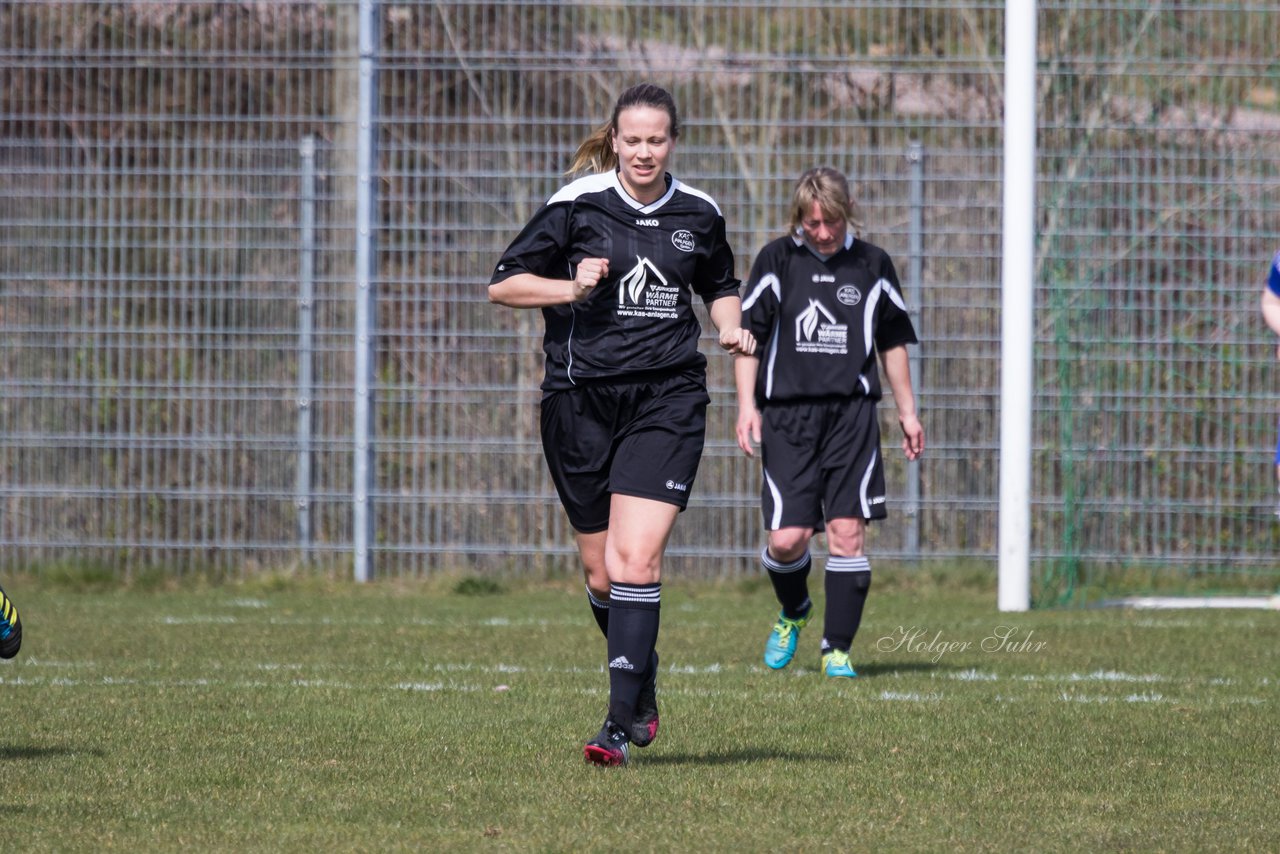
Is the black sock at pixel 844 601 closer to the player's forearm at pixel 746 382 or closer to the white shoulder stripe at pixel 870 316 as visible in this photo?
the player's forearm at pixel 746 382

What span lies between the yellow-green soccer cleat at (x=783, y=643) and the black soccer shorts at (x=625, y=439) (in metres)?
2.32

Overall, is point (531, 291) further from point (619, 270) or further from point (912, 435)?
point (912, 435)

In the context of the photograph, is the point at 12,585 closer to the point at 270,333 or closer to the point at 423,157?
the point at 270,333

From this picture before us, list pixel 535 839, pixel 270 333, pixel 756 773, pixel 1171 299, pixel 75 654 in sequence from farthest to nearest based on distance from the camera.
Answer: pixel 270 333 < pixel 1171 299 < pixel 75 654 < pixel 756 773 < pixel 535 839

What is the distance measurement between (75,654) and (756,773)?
3.95 metres

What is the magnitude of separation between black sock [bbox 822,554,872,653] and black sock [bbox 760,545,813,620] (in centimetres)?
20

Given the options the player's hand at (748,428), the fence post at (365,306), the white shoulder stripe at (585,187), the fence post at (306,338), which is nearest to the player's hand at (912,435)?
the player's hand at (748,428)

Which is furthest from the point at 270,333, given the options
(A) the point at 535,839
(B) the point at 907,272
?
(A) the point at 535,839

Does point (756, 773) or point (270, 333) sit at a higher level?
point (270, 333)

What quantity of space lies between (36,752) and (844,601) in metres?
3.15

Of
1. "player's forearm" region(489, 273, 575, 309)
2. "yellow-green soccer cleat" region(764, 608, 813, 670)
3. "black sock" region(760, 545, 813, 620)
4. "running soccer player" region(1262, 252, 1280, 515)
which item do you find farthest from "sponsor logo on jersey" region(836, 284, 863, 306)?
"player's forearm" region(489, 273, 575, 309)

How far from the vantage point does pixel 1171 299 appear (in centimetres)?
1078

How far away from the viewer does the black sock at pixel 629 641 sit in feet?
15.6

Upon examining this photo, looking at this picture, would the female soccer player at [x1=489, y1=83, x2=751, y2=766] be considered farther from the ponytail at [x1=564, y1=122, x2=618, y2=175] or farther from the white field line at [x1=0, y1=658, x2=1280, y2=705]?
the white field line at [x1=0, y1=658, x2=1280, y2=705]
